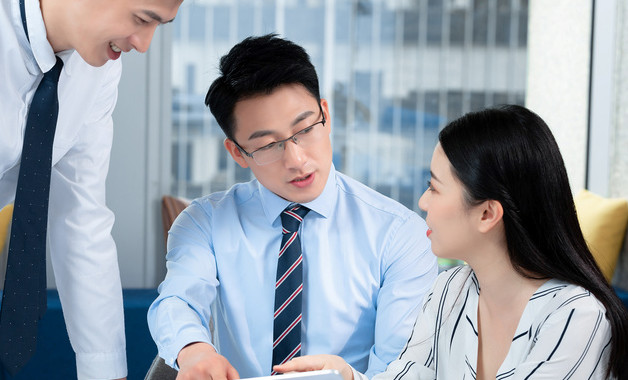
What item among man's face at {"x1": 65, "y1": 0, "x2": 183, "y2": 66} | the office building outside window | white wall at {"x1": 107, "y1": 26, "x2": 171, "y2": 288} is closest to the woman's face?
man's face at {"x1": 65, "y1": 0, "x2": 183, "y2": 66}

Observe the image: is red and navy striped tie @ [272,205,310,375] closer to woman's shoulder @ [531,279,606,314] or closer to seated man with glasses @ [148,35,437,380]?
seated man with glasses @ [148,35,437,380]

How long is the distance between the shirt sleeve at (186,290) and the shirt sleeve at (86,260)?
0.10 m

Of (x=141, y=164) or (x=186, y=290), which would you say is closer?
(x=186, y=290)

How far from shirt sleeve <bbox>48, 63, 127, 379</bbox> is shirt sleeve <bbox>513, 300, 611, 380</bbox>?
0.82 meters

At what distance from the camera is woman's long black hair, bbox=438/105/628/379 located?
1.22 m

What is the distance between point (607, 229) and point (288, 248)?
2.11 meters

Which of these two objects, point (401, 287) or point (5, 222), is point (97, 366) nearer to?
point (401, 287)

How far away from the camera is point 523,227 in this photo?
4.08 feet

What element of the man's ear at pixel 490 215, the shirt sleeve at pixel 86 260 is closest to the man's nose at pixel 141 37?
the shirt sleeve at pixel 86 260

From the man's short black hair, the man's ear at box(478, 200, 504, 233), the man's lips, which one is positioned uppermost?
the man's short black hair

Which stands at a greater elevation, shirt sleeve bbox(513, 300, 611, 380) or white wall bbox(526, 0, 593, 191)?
white wall bbox(526, 0, 593, 191)

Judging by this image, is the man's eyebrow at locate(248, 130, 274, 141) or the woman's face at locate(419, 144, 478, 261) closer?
the woman's face at locate(419, 144, 478, 261)

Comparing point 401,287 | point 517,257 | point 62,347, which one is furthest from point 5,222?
point 517,257

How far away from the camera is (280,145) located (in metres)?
1.53
